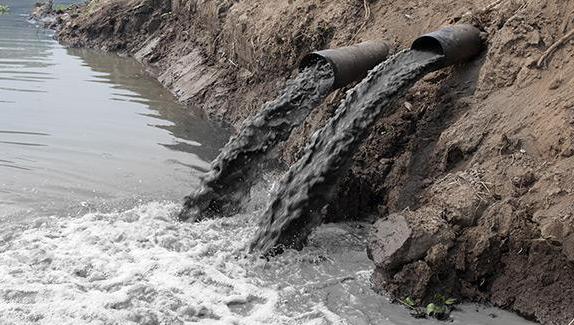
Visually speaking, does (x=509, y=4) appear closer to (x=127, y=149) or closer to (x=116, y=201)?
(x=116, y=201)

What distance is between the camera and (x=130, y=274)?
17.1 feet

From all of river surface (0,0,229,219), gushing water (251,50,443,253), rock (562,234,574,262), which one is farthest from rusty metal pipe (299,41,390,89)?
rock (562,234,574,262)

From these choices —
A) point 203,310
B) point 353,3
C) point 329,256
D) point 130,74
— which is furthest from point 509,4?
point 130,74

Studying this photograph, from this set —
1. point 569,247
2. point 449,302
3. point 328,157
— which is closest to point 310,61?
point 328,157

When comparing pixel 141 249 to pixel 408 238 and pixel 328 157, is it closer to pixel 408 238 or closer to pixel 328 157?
pixel 328 157

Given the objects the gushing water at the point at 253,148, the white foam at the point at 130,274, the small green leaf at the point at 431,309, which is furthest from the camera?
the gushing water at the point at 253,148

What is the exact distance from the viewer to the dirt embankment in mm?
4855

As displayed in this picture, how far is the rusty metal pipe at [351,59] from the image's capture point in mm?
7090

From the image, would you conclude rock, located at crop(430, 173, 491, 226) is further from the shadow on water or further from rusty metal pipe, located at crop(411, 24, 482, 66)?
the shadow on water

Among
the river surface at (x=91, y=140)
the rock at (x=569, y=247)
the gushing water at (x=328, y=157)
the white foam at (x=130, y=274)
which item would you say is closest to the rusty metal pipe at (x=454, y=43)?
the gushing water at (x=328, y=157)

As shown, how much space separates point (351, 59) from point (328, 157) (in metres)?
1.61

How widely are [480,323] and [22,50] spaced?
1736cm

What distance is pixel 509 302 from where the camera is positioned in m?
4.80

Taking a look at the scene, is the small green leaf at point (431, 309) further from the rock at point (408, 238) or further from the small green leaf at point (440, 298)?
the rock at point (408, 238)
